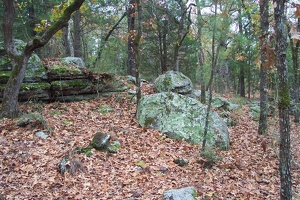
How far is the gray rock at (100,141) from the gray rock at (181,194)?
7.33 feet

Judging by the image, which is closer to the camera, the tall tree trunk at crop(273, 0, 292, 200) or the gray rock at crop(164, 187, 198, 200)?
the tall tree trunk at crop(273, 0, 292, 200)

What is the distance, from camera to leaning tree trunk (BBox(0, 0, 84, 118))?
23.7 ft

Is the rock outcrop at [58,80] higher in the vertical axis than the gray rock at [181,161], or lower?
higher

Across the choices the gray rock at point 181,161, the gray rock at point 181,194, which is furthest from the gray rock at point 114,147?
the gray rock at point 181,194

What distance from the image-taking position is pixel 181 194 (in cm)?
477

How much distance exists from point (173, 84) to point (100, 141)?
16.0 feet

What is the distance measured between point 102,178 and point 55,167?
1086mm

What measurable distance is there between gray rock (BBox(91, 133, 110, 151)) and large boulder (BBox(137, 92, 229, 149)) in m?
1.76

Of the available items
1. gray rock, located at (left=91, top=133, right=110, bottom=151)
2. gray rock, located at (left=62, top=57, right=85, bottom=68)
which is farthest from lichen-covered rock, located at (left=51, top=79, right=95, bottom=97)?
gray rock, located at (left=91, top=133, right=110, bottom=151)

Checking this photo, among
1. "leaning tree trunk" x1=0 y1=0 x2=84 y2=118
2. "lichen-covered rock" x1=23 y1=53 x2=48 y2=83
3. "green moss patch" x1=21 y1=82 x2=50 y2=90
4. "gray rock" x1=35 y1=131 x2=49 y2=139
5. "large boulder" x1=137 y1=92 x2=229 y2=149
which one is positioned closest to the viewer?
"gray rock" x1=35 y1=131 x2=49 y2=139

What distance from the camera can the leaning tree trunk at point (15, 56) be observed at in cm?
722

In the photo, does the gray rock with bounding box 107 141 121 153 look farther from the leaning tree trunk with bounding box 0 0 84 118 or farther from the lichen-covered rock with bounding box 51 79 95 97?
the lichen-covered rock with bounding box 51 79 95 97

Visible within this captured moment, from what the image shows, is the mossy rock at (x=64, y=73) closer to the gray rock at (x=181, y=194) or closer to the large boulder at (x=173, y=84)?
the large boulder at (x=173, y=84)

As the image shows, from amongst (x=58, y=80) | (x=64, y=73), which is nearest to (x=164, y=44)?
(x=64, y=73)
